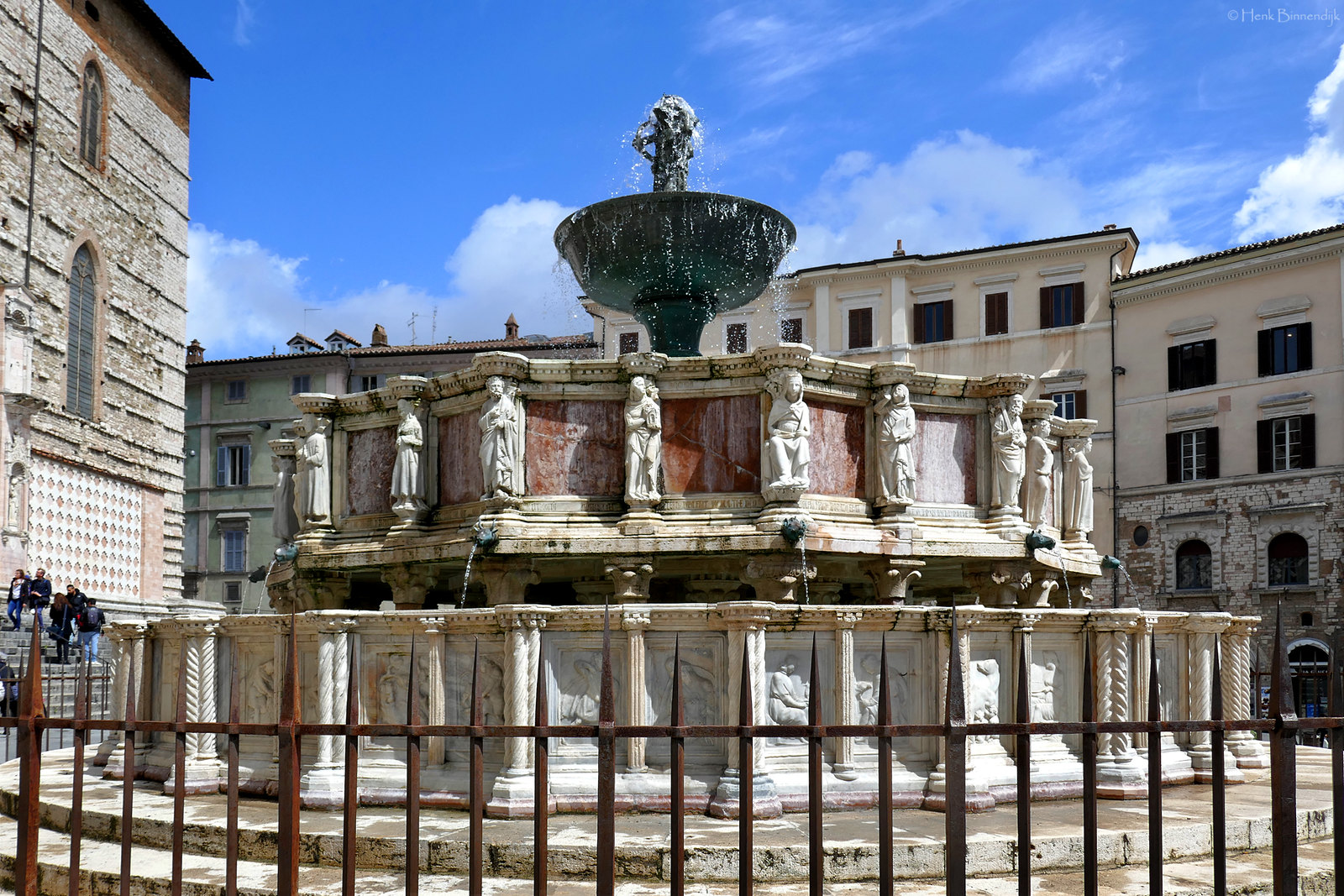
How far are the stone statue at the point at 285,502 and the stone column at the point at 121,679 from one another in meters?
2.34

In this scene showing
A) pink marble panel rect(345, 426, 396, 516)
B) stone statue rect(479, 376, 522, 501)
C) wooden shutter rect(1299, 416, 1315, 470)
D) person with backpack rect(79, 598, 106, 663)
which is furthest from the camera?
wooden shutter rect(1299, 416, 1315, 470)

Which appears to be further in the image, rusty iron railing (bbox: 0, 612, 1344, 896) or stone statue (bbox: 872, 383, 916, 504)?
stone statue (bbox: 872, 383, 916, 504)

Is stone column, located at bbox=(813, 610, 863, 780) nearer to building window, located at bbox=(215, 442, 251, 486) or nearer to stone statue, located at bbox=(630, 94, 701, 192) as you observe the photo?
stone statue, located at bbox=(630, 94, 701, 192)

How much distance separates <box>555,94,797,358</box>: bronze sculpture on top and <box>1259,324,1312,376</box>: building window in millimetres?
24891

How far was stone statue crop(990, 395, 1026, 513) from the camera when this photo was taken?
10.4 metres

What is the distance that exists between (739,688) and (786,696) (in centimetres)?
53

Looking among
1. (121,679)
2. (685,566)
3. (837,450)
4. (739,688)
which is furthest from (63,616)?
(739,688)

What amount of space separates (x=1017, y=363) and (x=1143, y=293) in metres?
4.15

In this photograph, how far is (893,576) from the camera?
9.71m

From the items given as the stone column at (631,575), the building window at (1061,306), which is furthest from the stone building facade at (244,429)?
the stone column at (631,575)

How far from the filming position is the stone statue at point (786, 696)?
23.5ft

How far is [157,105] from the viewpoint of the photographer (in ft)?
115

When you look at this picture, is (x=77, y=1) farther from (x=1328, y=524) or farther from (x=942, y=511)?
(x=1328, y=524)

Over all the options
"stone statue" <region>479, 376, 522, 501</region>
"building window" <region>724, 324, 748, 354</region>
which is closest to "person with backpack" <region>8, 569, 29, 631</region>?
"stone statue" <region>479, 376, 522, 501</region>
